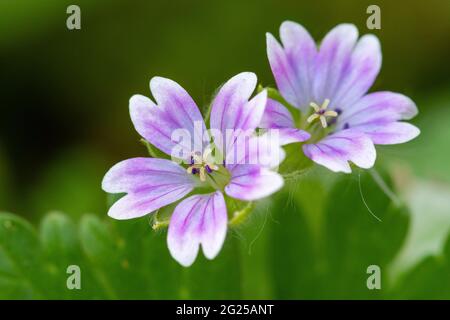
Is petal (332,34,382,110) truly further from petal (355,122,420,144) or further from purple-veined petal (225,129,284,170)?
purple-veined petal (225,129,284,170)

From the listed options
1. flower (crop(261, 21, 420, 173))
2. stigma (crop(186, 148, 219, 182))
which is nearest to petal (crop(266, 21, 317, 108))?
flower (crop(261, 21, 420, 173))

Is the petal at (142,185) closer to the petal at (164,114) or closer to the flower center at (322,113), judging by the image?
the petal at (164,114)

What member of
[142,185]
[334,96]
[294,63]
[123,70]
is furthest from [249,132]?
[123,70]

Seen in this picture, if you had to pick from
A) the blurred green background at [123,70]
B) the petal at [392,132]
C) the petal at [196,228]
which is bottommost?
the petal at [196,228]

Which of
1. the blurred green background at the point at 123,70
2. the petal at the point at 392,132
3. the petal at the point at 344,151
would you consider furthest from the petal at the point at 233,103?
the blurred green background at the point at 123,70
